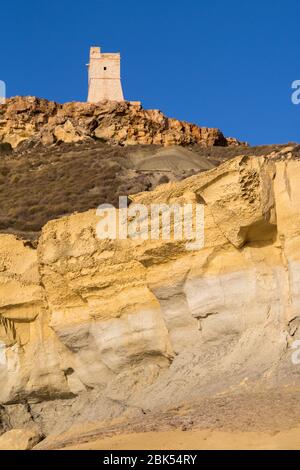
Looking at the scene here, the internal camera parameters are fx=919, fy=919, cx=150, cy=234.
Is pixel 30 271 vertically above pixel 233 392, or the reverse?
pixel 30 271

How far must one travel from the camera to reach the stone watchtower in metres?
78.2

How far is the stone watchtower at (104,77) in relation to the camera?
7819 centimetres

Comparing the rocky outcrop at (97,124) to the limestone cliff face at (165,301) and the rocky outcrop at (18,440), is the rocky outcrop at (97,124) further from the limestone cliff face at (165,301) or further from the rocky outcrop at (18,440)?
the rocky outcrop at (18,440)

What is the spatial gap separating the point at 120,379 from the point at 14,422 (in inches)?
99.7

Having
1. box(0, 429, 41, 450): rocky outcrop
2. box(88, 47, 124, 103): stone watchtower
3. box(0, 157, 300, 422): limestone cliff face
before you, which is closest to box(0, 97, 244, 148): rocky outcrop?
box(88, 47, 124, 103): stone watchtower

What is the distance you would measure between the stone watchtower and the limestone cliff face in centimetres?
6183

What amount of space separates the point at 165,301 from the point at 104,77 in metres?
66.6

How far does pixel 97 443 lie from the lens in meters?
11.6

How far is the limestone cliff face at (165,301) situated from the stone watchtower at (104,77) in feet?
203

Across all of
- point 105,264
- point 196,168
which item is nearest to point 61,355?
point 105,264

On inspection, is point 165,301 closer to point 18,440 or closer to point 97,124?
point 18,440

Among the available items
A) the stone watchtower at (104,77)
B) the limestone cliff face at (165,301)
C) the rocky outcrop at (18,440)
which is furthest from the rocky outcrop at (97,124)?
the rocky outcrop at (18,440)

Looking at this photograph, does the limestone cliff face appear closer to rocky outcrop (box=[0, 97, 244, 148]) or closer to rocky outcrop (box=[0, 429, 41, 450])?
rocky outcrop (box=[0, 429, 41, 450])
